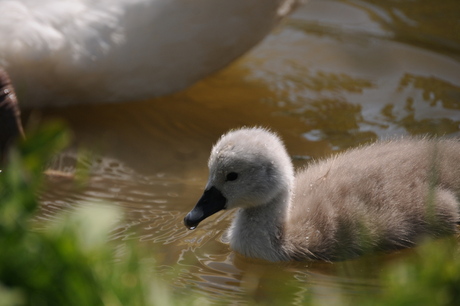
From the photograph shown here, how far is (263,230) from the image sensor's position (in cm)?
341

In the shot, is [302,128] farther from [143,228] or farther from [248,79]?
[143,228]

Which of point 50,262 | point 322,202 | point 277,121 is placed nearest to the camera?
point 50,262

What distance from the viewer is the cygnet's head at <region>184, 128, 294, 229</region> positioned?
133 inches

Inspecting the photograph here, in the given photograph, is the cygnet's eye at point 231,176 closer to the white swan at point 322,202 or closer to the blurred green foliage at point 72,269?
the white swan at point 322,202

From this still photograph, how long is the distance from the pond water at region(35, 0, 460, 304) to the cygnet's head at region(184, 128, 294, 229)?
0.74 feet

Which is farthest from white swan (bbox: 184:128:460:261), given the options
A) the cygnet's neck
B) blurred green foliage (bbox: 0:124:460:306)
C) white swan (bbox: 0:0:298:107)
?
blurred green foliage (bbox: 0:124:460:306)

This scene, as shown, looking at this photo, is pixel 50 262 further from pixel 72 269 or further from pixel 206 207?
pixel 206 207

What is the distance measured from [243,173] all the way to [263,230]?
255 millimetres

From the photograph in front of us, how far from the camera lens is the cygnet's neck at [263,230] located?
11.1 feet

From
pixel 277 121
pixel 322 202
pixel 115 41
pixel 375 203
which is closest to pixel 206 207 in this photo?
pixel 322 202

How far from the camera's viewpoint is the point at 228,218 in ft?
12.5

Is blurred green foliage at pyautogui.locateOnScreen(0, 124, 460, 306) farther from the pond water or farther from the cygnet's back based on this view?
the cygnet's back

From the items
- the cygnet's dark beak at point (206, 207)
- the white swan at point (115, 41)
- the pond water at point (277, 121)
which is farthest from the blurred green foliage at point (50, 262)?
the white swan at point (115, 41)

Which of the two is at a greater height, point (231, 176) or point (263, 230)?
point (231, 176)
